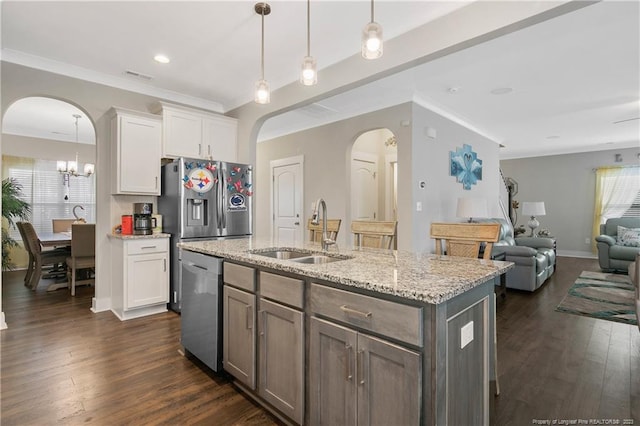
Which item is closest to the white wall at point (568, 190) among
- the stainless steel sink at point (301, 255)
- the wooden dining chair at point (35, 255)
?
the stainless steel sink at point (301, 255)

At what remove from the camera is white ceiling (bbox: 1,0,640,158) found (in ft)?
8.31

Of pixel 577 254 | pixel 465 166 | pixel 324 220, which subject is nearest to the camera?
pixel 324 220

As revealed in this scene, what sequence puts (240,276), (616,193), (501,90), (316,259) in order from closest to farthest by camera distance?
(240,276) < (316,259) < (501,90) < (616,193)

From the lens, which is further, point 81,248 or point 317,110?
point 317,110

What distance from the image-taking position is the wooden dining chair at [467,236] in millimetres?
1998

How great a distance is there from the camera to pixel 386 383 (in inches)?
50.5

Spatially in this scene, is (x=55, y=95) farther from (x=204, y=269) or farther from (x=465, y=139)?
(x=465, y=139)

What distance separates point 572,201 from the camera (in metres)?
8.19

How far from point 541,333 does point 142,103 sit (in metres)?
4.97

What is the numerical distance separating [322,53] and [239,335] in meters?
2.54

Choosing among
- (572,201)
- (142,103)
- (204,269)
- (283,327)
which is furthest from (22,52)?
(572,201)

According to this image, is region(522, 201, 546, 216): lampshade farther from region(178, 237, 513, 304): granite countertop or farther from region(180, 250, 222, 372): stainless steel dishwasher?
region(180, 250, 222, 372): stainless steel dishwasher

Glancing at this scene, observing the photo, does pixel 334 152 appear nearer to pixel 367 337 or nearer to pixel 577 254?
pixel 367 337

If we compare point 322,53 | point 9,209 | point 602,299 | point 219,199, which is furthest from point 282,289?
point 9,209
